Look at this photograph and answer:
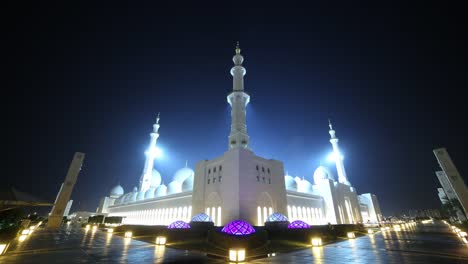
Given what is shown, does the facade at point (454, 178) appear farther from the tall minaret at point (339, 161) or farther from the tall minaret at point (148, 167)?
the tall minaret at point (148, 167)

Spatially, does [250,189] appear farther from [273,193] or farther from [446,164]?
[446,164]

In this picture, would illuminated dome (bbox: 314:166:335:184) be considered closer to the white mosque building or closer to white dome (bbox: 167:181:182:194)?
the white mosque building

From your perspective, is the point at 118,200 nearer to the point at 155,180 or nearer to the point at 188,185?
the point at 155,180

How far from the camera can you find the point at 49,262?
7.00 metres

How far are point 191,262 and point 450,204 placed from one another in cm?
6140

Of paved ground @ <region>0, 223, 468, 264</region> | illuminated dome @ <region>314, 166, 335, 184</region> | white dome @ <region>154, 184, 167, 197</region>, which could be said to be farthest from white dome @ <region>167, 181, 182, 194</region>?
paved ground @ <region>0, 223, 468, 264</region>

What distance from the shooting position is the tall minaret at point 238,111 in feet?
94.2

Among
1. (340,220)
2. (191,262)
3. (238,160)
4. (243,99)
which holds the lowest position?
(191,262)

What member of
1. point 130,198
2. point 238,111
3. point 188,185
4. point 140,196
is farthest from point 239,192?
point 130,198

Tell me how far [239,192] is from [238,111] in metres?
13.0

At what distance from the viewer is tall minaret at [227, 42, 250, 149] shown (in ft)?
94.2

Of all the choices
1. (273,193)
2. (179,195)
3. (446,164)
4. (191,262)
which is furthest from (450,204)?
(191,262)

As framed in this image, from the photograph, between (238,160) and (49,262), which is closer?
(49,262)

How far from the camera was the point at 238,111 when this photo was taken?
31.1 meters
